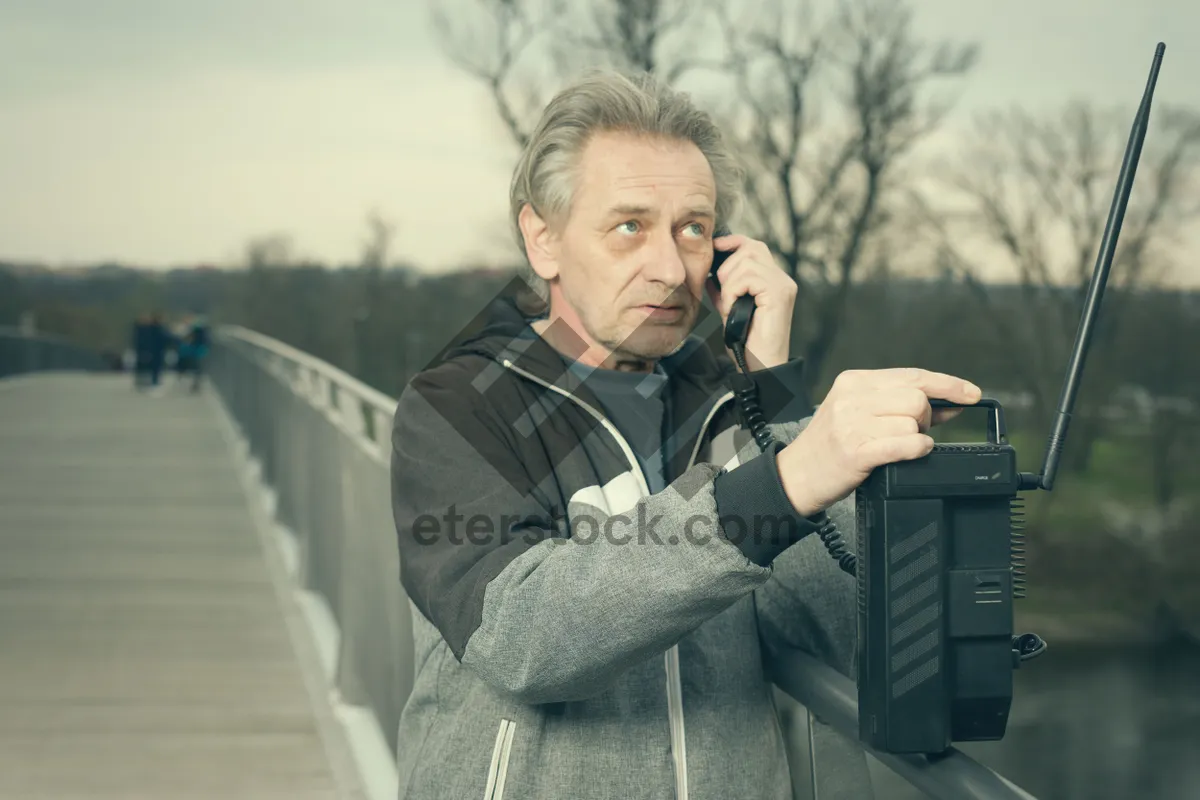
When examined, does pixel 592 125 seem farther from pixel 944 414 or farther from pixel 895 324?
pixel 895 324

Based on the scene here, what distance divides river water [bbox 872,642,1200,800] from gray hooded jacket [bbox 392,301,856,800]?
35.4 metres

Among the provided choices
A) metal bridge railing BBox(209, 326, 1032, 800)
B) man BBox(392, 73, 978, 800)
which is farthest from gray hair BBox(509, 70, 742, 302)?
metal bridge railing BBox(209, 326, 1032, 800)

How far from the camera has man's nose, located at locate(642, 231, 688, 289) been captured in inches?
82.0

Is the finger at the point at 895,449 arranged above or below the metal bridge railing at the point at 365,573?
above

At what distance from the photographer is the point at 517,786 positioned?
1.88 m

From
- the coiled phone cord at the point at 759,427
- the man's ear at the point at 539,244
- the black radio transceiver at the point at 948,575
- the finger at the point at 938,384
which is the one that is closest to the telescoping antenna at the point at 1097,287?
the black radio transceiver at the point at 948,575

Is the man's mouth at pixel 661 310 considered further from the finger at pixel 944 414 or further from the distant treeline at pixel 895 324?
the distant treeline at pixel 895 324

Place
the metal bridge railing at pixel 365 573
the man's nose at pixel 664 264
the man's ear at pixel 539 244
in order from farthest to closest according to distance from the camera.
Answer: the man's ear at pixel 539 244, the man's nose at pixel 664 264, the metal bridge railing at pixel 365 573

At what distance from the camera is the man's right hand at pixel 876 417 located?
4.58 feet

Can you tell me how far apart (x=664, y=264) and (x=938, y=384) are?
0.74 meters

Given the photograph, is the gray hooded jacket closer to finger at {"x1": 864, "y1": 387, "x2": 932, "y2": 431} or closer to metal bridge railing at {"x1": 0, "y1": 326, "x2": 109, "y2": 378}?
finger at {"x1": 864, "y1": 387, "x2": 932, "y2": 431}

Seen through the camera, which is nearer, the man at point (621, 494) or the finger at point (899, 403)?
the finger at point (899, 403)

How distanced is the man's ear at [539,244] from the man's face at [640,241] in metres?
0.08

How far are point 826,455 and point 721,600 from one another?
0.20 m
